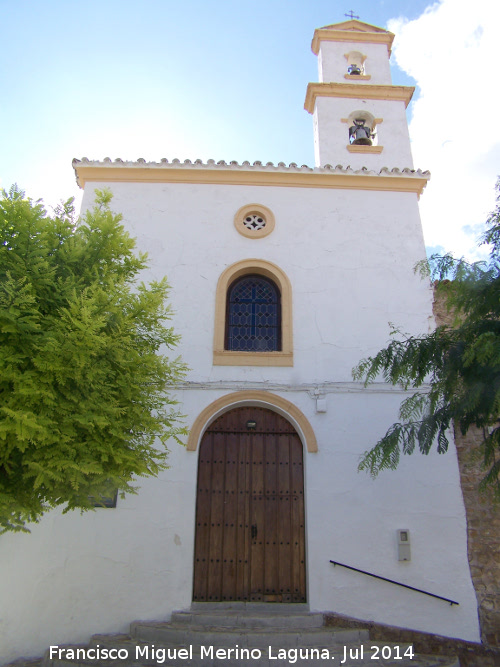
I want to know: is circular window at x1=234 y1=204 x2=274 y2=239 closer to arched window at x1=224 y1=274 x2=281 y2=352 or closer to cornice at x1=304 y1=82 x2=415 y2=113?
arched window at x1=224 y1=274 x2=281 y2=352

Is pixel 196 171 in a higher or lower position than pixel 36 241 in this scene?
higher

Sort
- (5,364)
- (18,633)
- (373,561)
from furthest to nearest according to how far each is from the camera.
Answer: (373,561) < (18,633) < (5,364)

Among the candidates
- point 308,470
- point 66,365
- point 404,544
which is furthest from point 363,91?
point 66,365

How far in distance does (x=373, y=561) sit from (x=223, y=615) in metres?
2.01

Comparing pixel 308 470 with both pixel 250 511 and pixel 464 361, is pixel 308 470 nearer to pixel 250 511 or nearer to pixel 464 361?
pixel 250 511

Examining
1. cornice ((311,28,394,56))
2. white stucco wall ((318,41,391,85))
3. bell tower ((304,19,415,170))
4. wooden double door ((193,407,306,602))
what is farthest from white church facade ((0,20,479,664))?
cornice ((311,28,394,56))

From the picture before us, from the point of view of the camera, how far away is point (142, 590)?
614 centimetres

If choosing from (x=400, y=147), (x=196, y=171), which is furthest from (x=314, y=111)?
(x=196, y=171)

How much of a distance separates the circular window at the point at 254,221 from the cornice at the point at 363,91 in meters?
3.61

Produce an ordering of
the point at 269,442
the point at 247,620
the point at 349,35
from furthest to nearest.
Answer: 1. the point at 349,35
2. the point at 269,442
3. the point at 247,620

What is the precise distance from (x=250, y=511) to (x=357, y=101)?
8.41 m

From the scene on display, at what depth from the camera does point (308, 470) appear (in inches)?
266

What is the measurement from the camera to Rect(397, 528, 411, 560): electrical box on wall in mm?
6328

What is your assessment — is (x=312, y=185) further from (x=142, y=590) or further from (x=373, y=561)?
(x=142, y=590)
